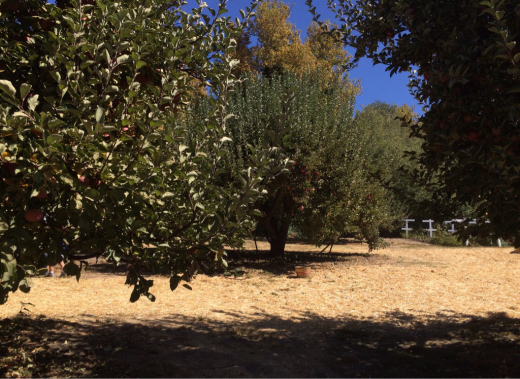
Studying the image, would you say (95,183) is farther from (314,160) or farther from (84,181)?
(314,160)

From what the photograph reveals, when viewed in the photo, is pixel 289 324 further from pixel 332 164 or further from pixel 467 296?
pixel 332 164

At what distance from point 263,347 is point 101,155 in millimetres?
4161

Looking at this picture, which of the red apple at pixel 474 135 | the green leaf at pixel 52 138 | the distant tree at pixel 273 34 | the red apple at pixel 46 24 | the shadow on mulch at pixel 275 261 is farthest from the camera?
the distant tree at pixel 273 34

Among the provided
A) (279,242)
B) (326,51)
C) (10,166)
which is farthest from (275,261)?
(326,51)

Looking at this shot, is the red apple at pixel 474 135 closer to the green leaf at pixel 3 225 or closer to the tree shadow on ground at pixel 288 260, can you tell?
the green leaf at pixel 3 225

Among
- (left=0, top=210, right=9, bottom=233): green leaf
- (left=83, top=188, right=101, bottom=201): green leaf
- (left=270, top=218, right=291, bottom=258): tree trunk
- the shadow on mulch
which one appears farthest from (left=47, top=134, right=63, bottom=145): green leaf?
(left=270, top=218, right=291, bottom=258): tree trunk

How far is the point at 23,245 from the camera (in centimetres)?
253

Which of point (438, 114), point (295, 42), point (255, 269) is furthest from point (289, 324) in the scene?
point (295, 42)

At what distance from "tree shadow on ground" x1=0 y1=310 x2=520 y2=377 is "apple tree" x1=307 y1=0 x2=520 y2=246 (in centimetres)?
209

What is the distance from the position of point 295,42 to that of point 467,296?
21713 mm

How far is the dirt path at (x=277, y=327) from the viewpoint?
5156mm

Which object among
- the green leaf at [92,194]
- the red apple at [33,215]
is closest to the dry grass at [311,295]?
the red apple at [33,215]

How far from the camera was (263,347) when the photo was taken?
5.98 m

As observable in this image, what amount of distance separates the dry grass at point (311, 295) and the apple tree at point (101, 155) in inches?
188
